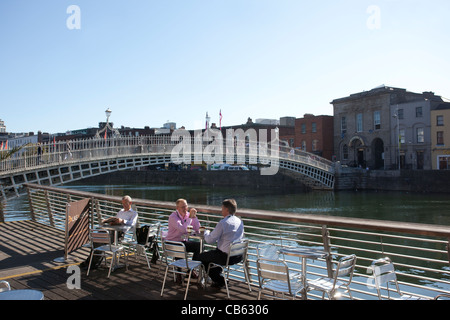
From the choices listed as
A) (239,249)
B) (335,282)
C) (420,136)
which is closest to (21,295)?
(239,249)

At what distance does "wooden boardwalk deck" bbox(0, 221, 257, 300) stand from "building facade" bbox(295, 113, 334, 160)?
4196 cm

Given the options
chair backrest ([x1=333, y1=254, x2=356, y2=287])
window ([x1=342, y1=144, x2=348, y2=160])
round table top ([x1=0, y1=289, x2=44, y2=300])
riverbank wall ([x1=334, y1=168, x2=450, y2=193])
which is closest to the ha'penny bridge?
riverbank wall ([x1=334, y1=168, x2=450, y2=193])

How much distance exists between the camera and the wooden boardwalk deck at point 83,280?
469 cm

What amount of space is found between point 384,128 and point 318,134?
7972 mm

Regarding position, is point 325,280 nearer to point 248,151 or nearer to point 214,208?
point 214,208

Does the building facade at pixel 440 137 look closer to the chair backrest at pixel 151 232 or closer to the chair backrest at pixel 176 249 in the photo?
the chair backrest at pixel 151 232

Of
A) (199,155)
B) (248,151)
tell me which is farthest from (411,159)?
(199,155)

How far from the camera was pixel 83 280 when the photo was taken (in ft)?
17.4

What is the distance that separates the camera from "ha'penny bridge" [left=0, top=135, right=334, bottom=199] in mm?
19453

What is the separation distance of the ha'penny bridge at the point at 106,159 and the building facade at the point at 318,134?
22.3ft

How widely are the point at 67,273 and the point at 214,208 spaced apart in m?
2.20

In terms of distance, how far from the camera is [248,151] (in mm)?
32000

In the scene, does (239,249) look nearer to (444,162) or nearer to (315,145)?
(444,162)
